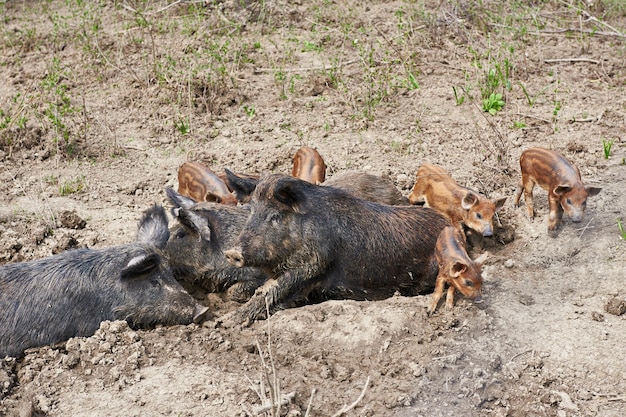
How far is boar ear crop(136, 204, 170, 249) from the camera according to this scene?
22.8 ft

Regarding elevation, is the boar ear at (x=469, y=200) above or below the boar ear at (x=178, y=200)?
below

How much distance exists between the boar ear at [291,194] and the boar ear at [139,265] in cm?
109

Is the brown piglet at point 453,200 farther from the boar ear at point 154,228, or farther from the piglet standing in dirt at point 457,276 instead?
the boar ear at point 154,228

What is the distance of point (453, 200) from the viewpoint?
7719mm

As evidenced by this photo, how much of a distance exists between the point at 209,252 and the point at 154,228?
53 cm

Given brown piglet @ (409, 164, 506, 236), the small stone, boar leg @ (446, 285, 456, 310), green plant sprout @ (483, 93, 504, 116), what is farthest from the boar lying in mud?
the small stone

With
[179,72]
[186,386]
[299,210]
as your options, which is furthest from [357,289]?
[179,72]

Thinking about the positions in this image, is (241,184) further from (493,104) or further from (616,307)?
(493,104)

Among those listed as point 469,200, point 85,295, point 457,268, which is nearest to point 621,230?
point 469,200

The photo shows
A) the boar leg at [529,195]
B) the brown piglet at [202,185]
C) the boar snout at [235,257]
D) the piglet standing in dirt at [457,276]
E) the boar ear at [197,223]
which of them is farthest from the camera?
the brown piglet at [202,185]

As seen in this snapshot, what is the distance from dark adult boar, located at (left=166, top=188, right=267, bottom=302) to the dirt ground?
222mm

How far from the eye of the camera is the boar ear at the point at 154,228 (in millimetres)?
6938

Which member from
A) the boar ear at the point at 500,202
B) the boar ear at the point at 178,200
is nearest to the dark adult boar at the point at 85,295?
the boar ear at the point at 178,200

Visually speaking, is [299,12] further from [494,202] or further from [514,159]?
[494,202]
